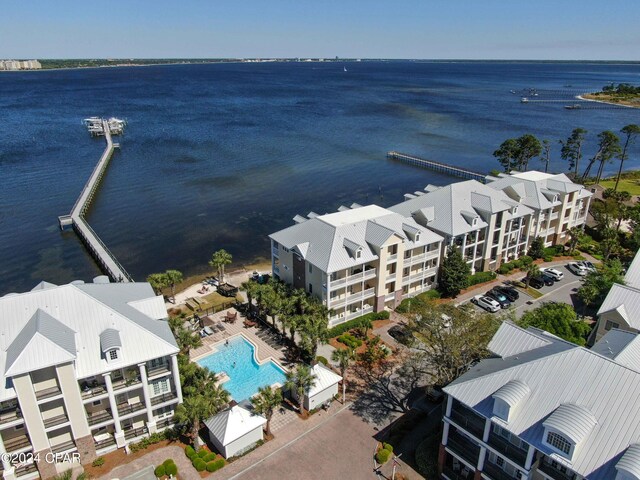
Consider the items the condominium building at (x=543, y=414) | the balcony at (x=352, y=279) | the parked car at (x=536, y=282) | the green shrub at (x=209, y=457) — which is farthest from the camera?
the parked car at (x=536, y=282)

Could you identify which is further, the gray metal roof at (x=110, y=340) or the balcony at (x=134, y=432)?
the balcony at (x=134, y=432)

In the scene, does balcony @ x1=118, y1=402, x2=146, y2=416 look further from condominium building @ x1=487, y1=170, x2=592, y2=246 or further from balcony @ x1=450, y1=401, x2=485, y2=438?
condominium building @ x1=487, y1=170, x2=592, y2=246

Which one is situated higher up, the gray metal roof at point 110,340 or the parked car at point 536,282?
the gray metal roof at point 110,340

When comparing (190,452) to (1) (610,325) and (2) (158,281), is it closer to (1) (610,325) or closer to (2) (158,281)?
(2) (158,281)

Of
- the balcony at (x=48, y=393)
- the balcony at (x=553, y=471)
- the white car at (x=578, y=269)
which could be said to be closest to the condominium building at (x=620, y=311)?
the white car at (x=578, y=269)

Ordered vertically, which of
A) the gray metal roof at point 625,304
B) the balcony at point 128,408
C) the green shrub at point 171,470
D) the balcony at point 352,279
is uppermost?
the gray metal roof at point 625,304

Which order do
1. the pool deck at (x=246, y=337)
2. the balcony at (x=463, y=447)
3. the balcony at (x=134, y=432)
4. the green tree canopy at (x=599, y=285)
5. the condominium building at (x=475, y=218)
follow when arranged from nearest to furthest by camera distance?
the balcony at (x=463, y=447) < the balcony at (x=134, y=432) < the pool deck at (x=246, y=337) < the green tree canopy at (x=599, y=285) < the condominium building at (x=475, y=218)

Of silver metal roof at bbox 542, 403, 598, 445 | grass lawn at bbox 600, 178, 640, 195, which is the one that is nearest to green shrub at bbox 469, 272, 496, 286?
silver metal roof at bbox 542, 403, 598, 445

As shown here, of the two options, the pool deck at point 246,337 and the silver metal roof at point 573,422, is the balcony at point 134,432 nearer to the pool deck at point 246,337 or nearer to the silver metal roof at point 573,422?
the pool deck at point 246,337
